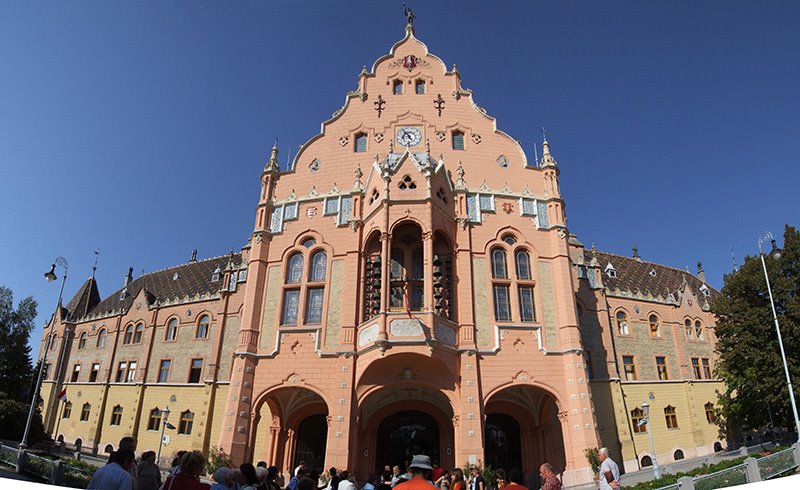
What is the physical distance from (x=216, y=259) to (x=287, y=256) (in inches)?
865

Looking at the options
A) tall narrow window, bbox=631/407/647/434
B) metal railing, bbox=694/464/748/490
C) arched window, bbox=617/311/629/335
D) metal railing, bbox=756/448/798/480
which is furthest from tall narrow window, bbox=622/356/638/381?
metal railing, bbox=694/464/748/490

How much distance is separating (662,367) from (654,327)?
9.64 feet

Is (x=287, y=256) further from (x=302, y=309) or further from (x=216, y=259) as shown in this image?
(x=216, y=259)

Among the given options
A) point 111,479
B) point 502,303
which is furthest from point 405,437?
point 111,479

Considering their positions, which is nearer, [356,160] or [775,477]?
[775,477]

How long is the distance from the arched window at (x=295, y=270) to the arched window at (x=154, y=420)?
17.7 m

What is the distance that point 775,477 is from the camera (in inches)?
590

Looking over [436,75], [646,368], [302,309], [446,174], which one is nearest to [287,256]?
[302,309]

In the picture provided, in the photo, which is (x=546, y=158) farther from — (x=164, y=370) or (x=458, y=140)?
(x=164, y=370)

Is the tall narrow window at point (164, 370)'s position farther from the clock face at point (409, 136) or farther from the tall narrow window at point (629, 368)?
the tall narrow window at point (629, 368)

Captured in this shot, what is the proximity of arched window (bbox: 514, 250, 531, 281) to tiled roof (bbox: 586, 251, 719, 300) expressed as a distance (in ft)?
45.4

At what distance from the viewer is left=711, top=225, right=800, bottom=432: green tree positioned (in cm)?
2581

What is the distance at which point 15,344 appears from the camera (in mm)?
26969

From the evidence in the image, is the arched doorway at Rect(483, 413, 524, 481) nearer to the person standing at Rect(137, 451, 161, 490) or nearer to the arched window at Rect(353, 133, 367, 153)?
the arched window at Rect(353, 133, 367, 153)
